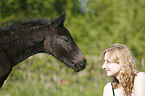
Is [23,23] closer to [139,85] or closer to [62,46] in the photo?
[62,46]

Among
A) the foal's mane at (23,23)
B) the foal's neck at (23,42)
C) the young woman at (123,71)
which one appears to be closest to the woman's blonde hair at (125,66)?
the young woman at (123,71)

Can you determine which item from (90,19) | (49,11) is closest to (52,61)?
(49,11)

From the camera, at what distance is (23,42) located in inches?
133

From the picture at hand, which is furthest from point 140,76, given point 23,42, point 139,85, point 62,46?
point 23,42

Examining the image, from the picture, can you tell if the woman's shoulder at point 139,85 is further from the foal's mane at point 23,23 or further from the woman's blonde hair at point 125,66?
the foal's mane at point 23,23

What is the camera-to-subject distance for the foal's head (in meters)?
3.51

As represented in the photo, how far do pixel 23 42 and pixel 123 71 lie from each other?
5.76ft

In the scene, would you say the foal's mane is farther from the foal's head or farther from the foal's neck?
the foal's head

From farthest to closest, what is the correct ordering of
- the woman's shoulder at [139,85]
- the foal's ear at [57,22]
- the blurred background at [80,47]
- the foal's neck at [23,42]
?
1. the blurred background at [80,47]
2. the foal's ear at [57,22]
3. the foal's neck at [23,42]
4. the woman's shoulder at [139,85]

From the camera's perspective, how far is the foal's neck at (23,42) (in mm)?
3312

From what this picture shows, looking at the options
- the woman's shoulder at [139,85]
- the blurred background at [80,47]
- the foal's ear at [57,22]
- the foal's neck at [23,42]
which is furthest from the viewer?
the blurred background at [80,47]

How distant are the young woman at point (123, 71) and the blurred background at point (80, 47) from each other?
5.04m

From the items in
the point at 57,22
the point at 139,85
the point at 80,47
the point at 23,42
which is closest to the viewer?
the point at 139,85

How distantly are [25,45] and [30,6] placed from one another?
34.1 feet
